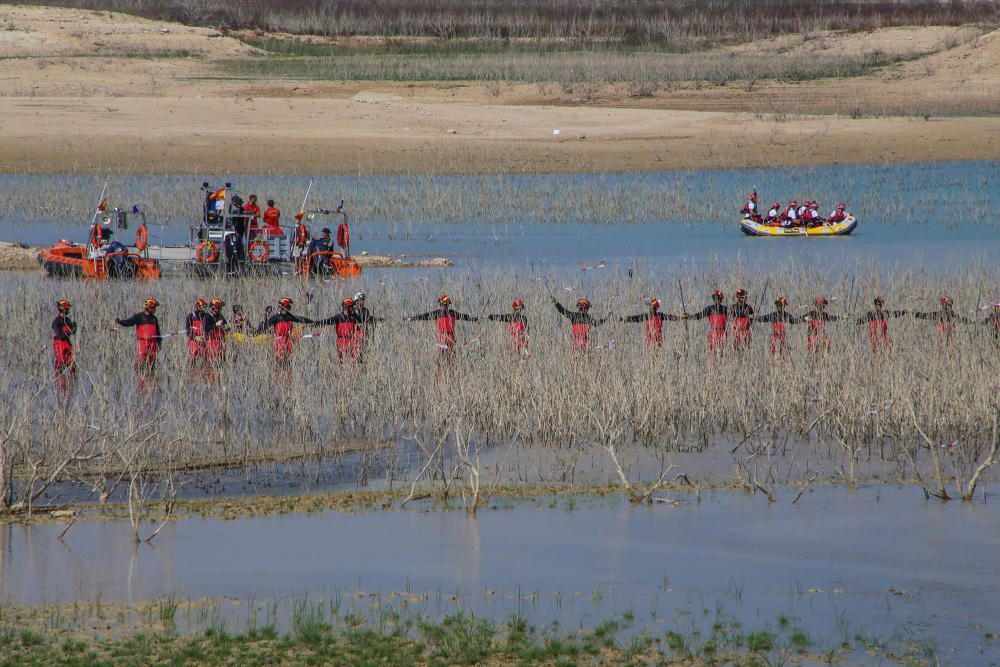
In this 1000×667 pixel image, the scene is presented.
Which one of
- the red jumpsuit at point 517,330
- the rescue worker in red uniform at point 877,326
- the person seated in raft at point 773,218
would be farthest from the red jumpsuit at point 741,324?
the person seated in raft at point 773,218

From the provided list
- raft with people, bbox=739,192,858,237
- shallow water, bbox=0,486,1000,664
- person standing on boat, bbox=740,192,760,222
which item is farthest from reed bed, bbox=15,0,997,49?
shallow water, bbox=0,486,1000,664

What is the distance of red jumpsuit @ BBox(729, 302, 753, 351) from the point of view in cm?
2039

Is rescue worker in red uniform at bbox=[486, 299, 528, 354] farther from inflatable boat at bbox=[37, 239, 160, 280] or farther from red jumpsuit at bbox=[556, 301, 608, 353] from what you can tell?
inflatable boat at bbox=[37, 239, 160, 280]

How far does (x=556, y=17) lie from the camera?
92.6 metres

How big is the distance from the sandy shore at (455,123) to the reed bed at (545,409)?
1258 inches

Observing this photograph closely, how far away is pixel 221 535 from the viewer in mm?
13984

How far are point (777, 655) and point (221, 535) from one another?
5.96 meters

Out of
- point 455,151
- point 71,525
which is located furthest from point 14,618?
point 455,151

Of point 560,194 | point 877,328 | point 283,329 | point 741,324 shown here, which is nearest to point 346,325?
point 283,329

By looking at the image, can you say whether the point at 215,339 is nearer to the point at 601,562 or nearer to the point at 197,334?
the point at 197,334

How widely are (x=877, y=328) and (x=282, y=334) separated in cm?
822

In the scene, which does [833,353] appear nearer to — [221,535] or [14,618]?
[221,535]

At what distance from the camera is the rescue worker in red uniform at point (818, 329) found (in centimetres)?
1938

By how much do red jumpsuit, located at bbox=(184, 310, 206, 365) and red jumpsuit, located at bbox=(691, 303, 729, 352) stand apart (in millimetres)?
6843
